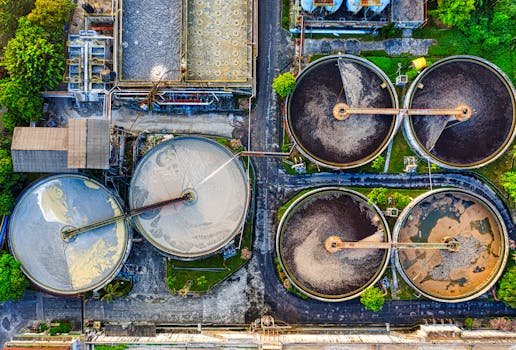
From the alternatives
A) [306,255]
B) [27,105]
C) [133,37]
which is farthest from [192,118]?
[306,255]

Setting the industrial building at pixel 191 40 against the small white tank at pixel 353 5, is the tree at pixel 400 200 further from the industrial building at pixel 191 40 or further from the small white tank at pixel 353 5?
the small white tank at pixel 353 5

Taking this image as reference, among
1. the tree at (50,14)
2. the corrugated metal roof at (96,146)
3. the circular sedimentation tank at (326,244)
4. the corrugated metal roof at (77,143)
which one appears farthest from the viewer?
the circular sedimentation tank at (326,244)

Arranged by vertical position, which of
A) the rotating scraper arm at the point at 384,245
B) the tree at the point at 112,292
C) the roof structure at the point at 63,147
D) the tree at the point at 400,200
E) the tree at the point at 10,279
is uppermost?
the roof structure at the point at 63,147

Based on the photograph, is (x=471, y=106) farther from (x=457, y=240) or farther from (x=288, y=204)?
(x=288, y=204)

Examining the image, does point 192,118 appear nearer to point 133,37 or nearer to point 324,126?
point 133,37

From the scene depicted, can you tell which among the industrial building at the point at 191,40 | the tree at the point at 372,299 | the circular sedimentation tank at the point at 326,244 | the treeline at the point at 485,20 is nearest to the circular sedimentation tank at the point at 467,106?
the treeline at the point at 485,20

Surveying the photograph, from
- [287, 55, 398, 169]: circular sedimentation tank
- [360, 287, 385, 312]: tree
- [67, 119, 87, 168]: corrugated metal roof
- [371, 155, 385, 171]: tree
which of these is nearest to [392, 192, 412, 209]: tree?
[371, 155, 385, 171]: tree
